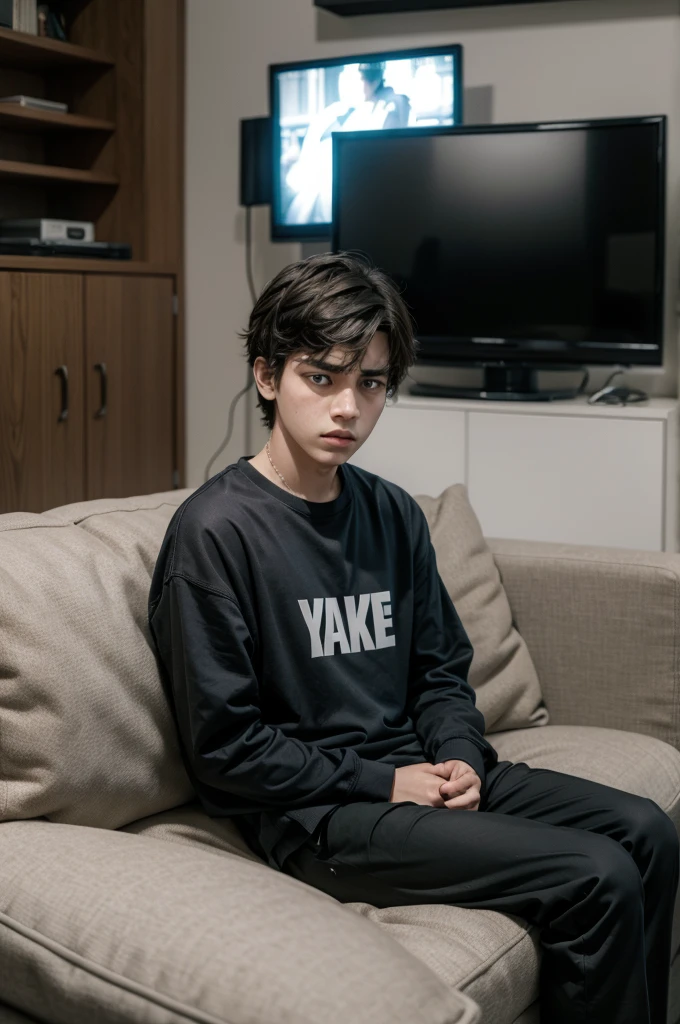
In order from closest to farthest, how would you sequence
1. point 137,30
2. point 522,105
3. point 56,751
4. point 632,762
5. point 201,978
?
point 201,978 → point 56,751 → point 632,762 → point 522,105 → point 137,30

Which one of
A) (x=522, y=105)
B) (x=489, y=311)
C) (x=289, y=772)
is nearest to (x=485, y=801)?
(x=289, y=772)

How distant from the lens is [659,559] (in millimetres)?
1926

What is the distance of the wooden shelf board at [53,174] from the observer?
359 cm

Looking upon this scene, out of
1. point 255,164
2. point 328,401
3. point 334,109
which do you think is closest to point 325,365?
point 328,401

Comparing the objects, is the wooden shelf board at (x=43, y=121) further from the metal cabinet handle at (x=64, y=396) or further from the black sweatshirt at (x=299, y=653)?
the black sweatshirt at (x=299, y=653)

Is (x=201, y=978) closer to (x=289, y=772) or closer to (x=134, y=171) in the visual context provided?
(x=289, y=772)

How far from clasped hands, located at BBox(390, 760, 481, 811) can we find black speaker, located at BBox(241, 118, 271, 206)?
111 inches

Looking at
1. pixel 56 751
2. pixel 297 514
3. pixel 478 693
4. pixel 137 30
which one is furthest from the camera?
pixel 137 30

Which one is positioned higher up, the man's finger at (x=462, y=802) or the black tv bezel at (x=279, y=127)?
the black tv bezel at (x=279, y=127)

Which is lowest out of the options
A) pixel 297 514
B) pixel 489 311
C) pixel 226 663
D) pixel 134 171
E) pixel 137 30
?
pixel 226 663

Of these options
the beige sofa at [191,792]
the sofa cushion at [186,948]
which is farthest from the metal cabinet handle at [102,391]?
the sofa cushion at [186,948]

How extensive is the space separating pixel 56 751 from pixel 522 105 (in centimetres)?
295

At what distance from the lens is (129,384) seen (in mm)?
3947

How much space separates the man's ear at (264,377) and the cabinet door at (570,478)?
6.18 feet
